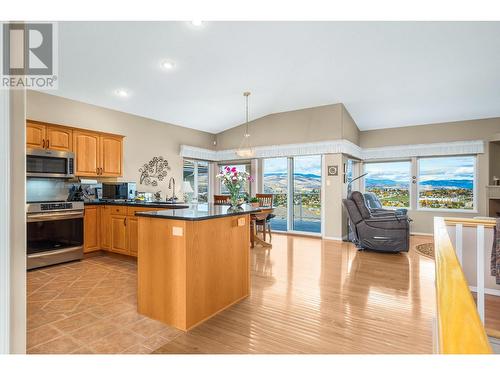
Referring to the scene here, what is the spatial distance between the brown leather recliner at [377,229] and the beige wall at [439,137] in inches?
102

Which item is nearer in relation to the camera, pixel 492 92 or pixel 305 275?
pixel 305 275

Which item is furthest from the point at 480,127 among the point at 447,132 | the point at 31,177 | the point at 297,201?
the point at 31,177

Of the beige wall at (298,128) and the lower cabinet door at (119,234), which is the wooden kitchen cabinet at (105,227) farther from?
the beige wall at (298,128)

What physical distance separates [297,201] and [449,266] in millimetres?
6013

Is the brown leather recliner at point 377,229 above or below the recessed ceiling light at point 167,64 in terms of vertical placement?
below

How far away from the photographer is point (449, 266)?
37.9 inches

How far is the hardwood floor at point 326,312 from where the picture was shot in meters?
2.01

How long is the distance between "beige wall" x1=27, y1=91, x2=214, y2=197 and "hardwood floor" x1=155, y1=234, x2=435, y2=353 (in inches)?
130

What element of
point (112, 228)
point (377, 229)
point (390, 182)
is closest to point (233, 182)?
point (112, 228)

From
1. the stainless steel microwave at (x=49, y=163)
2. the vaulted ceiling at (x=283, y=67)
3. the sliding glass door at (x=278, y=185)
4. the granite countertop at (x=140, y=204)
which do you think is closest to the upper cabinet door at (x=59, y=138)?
the stainless steel microwave at (x=49, y=163)

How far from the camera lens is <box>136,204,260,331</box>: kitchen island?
2.25 m

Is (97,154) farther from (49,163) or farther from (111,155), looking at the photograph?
(49,163)

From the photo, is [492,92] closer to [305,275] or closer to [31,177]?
[305,275]

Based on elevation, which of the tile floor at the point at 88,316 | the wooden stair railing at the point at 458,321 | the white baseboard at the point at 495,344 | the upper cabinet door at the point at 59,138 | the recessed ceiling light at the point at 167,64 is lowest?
the tile floor at the point at 88,316
